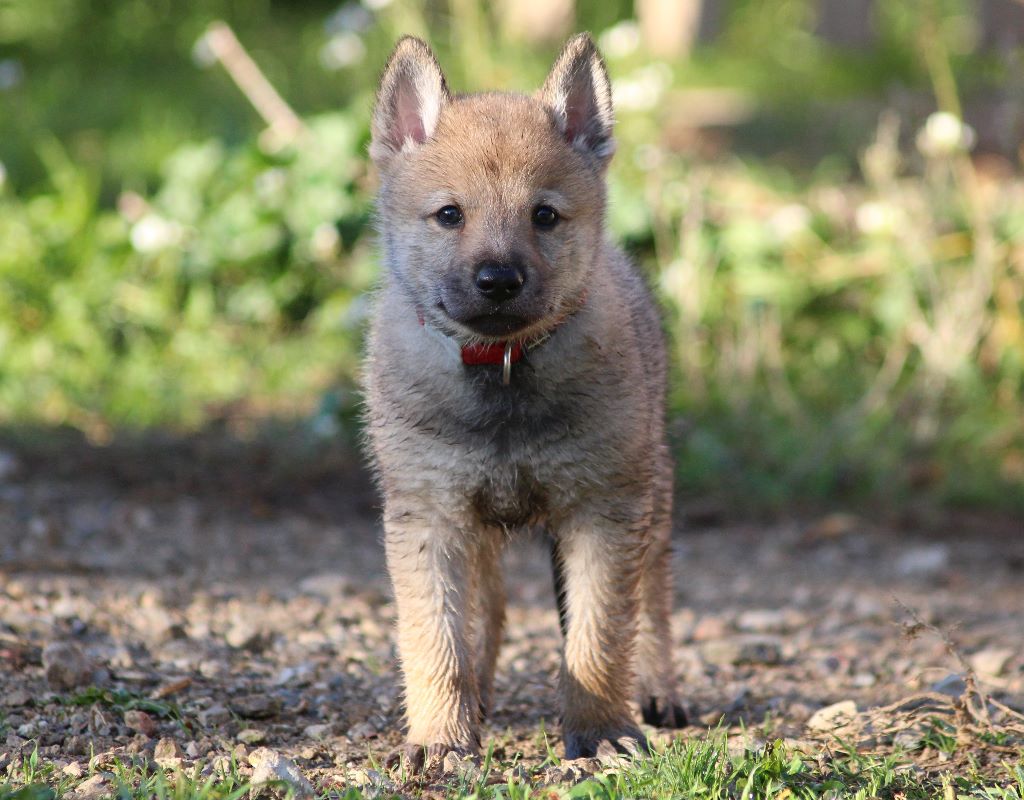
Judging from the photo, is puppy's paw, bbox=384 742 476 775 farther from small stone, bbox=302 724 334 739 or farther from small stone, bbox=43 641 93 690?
small stone, bbox=43 641 93 690

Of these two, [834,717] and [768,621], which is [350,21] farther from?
[834,717]

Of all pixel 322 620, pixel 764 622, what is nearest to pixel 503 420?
pixel 322 620

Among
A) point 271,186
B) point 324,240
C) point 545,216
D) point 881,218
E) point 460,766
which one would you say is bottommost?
point 460,766

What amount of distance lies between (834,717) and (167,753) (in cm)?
176

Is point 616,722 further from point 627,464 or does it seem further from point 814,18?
point 814,18

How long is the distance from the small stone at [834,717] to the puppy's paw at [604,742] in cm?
49

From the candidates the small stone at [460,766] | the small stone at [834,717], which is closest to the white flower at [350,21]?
the small stone at [834,717]

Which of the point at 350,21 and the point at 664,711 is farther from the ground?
the point at 350,21

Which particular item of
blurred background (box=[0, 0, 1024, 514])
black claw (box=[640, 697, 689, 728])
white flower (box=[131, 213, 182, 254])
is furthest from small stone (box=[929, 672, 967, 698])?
white flower (box=[131, 213, 182, 254])

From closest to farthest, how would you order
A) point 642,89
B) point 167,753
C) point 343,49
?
point 167,753, point 642,89, point 343,49

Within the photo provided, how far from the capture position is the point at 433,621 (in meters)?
3.48

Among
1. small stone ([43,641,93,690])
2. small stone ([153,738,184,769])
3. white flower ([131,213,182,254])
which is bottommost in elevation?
small stone ([153,738,184,769])

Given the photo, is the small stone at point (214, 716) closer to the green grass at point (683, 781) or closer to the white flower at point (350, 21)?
the green grass at point (683, 781)

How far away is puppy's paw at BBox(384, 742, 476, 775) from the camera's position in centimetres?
332
